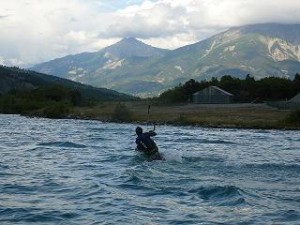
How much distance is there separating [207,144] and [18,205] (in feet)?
94.0

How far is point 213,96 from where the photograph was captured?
12812cm

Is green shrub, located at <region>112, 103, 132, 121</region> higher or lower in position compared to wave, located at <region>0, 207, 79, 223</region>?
higher

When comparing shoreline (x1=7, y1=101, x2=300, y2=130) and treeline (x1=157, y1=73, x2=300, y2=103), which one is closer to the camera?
shoreline (x1=7, y1=101, x2=300, y2=130)

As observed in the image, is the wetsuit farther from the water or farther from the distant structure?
the distant structure

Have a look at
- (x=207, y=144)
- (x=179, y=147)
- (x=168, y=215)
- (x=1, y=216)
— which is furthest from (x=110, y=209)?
(x=207, y=144)

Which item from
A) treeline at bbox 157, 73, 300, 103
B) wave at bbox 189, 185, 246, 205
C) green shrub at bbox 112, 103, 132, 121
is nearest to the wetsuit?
wave at bbox 189, 185, 246, 205

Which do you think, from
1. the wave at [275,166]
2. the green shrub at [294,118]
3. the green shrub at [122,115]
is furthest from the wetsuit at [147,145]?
the green shrub at [122,115]

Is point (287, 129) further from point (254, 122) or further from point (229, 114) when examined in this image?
point (229, 114)

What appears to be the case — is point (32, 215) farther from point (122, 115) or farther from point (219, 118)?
point (122, 115)

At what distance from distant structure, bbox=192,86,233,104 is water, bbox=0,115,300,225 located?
3476 inches

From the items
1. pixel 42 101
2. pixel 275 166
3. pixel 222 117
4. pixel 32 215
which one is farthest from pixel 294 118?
pixel 42 101

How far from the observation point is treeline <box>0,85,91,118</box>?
11829 centimetres

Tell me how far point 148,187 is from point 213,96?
106874 mm

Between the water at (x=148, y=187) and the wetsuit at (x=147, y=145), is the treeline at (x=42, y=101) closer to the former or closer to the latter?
the water at (x=148, y=187)
